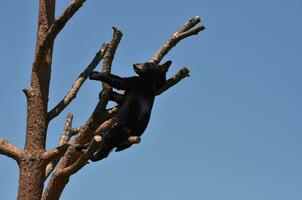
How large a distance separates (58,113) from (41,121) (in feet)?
0.70

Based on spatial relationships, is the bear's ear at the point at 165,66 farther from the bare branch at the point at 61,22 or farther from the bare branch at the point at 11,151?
the bare branch at the point at 11,151

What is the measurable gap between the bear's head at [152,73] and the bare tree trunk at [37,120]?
95 centimetres

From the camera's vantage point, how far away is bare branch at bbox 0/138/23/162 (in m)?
5.45

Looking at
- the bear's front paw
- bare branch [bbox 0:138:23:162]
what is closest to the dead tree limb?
the bear's front paw

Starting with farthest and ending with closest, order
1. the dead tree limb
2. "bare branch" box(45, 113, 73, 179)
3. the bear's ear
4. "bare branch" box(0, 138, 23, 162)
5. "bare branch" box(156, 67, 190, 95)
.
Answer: the bear's ear, "bare branch" box(45, 113, 73, 179), "bare branch" box(156, 67, 190, 95), "bare branch" box(0, 138, 23, 162), the dead tree limb

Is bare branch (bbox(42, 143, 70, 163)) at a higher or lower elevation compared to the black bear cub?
lower

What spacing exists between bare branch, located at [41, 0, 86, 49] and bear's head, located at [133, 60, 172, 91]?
1.03m

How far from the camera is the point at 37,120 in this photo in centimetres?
559

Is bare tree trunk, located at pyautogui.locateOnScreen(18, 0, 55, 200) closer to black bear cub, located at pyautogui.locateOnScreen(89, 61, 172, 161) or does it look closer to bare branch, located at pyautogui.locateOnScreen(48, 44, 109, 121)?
bare branch, located at pyautogui.locateOnScreen(48, 44, 109, 121)

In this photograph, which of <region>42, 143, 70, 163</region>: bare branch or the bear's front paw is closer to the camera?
<region>42, 143, 70, 163</region>: bare branch

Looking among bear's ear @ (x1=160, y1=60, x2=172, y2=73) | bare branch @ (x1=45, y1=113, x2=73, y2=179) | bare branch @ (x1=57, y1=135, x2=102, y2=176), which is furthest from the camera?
bear's ear @ (x1=160, y1=60, x2=172, y2=73)

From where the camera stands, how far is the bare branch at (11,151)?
5445 millimetres

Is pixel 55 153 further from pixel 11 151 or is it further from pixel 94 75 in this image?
pixel 94 75

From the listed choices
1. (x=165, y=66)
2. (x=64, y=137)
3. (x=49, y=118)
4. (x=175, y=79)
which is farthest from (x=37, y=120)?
(x=165, y=66)
